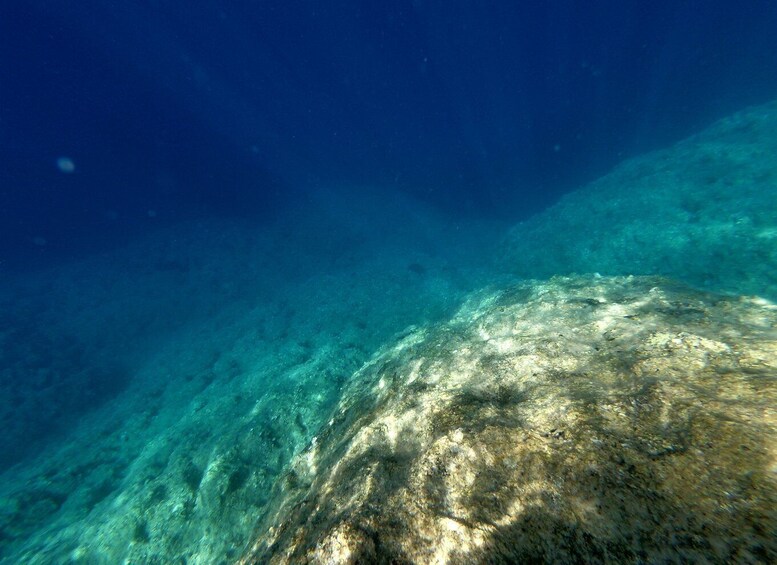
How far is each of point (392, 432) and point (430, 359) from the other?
1.63m

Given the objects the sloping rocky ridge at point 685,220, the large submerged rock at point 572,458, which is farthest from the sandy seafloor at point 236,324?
the large submerged rock at point 572,458

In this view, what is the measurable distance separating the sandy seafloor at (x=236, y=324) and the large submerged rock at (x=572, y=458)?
1777 mm

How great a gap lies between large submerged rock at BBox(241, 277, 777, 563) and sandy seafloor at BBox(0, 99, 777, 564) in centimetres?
178

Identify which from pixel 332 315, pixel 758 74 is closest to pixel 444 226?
pixel 332 315

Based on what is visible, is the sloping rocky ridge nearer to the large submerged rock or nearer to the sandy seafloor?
the sandy seafloor

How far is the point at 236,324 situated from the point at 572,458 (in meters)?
15.9

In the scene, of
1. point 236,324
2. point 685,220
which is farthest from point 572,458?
point 236,324

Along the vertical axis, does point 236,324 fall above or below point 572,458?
above

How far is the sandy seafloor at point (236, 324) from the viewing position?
5789 millimetres

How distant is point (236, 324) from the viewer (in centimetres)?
1562

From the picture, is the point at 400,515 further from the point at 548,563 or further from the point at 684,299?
the point at 684,299

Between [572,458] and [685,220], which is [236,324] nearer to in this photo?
[572,458]

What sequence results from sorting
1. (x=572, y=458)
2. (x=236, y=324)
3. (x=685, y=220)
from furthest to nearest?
(x=236, y=324)
(x=685, y=220)
(x=572, y=458)

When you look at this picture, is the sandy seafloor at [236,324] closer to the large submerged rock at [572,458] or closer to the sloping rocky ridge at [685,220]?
the sloping rocky ridge at [685,220]
